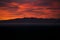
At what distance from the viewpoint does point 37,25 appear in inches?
38.5

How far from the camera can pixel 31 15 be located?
4.64 feet

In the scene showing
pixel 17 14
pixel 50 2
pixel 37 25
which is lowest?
pixel 37 25
